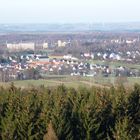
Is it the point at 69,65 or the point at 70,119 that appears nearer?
the point at 70,119

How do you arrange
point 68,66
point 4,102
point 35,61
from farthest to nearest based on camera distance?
point 35,61 < point 68,66 < point 4,102

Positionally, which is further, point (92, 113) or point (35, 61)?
point (35, 61)

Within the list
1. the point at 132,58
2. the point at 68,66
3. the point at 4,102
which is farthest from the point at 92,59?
the point at 4,102

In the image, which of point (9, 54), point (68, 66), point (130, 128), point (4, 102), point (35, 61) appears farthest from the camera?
point (9, 54)

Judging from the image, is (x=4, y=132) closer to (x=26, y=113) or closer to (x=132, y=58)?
(x=26, y=113)

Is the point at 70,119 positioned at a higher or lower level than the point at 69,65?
higher

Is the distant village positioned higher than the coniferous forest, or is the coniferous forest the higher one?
the coniferous forest

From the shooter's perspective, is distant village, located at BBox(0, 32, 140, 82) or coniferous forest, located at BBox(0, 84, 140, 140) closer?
coniferous forest, located at BBox(0, 84, 140, 140)

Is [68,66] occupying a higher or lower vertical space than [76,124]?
lower
